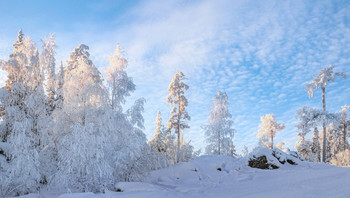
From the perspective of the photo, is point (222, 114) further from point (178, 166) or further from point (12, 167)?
point (12, 167)

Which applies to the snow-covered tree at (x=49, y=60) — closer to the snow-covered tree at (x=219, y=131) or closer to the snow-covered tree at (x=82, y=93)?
the snow-covered tree at (x=82, y=93)

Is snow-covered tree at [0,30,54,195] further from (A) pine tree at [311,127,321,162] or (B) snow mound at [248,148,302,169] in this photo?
(A) pine tree at [311,127,321,162]

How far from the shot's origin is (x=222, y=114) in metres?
27.2

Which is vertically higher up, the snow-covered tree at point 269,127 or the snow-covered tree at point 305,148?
the snow-covered tree at point 269,127

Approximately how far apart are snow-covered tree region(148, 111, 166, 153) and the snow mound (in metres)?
10.7

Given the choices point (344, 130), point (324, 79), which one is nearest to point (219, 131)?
point (324, 79)

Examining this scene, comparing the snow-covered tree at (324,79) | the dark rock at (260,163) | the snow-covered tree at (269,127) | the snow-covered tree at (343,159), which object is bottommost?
the snow-covered tree at (343,159)

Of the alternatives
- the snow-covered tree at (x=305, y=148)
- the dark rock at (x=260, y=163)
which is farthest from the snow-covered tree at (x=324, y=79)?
the snow-covered tree at (x=305, y=148)

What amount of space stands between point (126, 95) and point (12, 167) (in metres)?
7.86

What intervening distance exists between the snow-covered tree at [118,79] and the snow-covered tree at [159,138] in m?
10.1

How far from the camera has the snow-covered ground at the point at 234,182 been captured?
22.1 ft

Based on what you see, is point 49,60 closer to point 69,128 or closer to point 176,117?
point 69,128

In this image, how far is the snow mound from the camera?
15820mm

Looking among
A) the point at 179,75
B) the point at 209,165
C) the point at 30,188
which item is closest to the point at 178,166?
the point at 209,165
